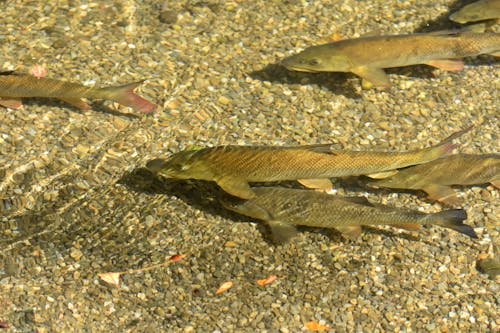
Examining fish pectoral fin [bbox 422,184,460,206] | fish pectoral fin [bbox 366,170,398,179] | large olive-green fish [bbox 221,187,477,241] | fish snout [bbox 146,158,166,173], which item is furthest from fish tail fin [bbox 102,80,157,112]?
fish pectoral fin [bbox 422,184,460,206]

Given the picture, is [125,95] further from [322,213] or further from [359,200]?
[359,200]

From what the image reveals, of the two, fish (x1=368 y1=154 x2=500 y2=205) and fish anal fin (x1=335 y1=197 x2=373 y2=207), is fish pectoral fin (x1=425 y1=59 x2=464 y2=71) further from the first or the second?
fish anal fin (x1=335 y1=197 x2=373 y2=207)

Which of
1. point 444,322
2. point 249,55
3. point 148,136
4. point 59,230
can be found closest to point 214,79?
point 249,55

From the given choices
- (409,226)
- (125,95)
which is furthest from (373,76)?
(125,95)

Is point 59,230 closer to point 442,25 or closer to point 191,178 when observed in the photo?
point 191,178

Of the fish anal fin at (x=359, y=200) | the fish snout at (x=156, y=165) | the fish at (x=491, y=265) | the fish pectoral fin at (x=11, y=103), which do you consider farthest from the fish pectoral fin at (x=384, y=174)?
the fish pectoral fin at (x=11, y=103)

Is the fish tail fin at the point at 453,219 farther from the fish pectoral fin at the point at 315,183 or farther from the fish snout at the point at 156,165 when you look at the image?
the fish snout at the point at 156,165
